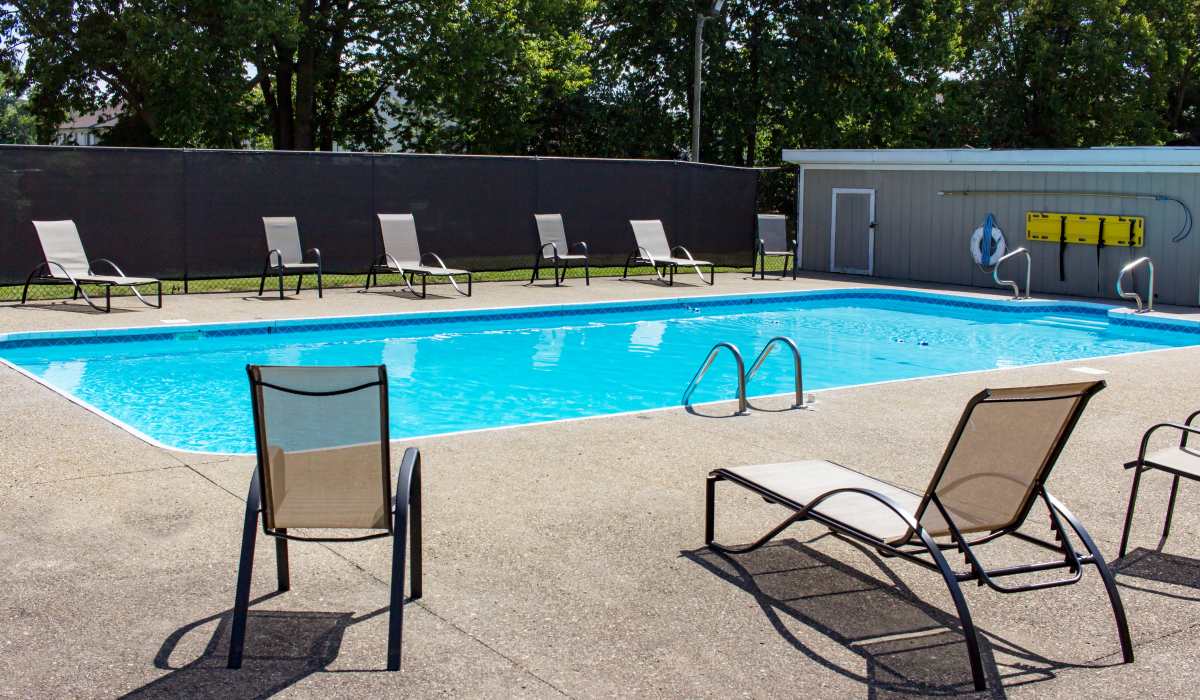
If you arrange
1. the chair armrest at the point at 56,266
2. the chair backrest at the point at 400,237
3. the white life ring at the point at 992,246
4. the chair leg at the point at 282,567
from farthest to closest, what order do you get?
the white life ring at the point at 992,246 → the chair backrest at the point at 400,237 → the chair armrest at the point at 56,266 → the chair leg at the point at 282,567

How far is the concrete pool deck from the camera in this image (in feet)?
11.8

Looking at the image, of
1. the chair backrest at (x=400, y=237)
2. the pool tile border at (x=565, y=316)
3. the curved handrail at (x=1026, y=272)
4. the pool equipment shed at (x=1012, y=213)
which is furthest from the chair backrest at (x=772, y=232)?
the chair backrest at (x=400, y=237)

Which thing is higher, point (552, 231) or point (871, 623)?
point (552, 231)

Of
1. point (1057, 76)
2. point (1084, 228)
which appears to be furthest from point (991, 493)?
point (1057, 76)

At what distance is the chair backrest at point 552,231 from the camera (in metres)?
16.8

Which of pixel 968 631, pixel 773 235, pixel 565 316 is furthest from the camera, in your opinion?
pixel 773 235

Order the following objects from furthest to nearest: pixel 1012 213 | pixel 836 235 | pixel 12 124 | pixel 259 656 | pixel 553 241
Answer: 1. pixel 12 124
2. pixel 836 235
3. pixel 1012 213
4. pixel 553 241
5. pixel 259 656

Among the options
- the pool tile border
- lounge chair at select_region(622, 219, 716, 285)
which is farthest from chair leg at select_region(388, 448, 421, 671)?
lounge chair at select_region(622, 219, 716, 285)

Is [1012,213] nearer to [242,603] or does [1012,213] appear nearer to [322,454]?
[322,454]

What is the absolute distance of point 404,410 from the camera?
9.26m

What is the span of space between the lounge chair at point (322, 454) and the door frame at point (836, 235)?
1630cm

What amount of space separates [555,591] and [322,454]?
0.99 m

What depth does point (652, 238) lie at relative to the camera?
17.6 m

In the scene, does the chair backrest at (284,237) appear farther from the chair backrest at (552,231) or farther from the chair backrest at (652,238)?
the chair backrest at (652,238)
